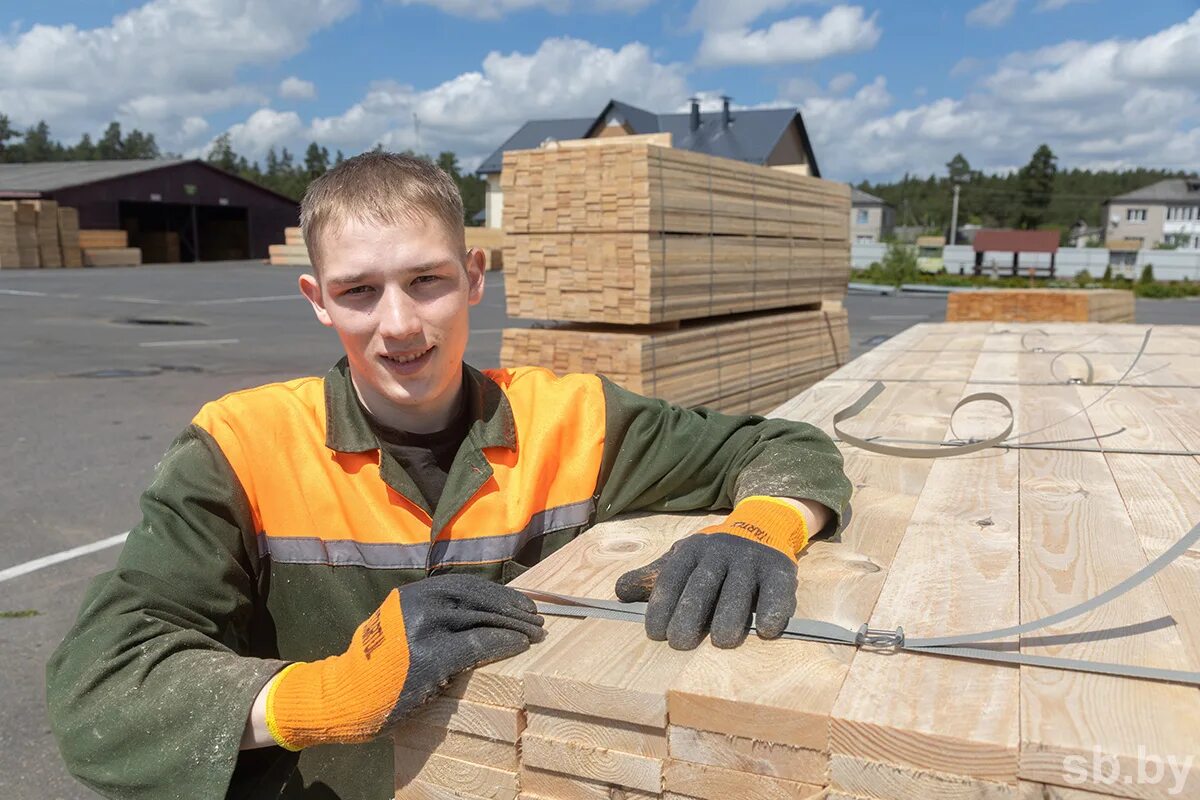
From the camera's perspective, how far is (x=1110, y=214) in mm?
104688

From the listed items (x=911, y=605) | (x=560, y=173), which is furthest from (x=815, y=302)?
(x=911, y=605)

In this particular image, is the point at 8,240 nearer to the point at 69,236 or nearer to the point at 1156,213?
the point at 69,236

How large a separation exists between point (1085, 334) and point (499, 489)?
530 centimetres

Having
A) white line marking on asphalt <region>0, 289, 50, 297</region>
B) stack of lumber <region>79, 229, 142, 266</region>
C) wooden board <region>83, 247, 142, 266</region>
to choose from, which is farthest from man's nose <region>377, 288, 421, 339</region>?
wooden board <region>83, 247, 142, 266</region>

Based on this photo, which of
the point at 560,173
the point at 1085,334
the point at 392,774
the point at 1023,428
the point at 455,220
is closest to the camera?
the point at 392,774

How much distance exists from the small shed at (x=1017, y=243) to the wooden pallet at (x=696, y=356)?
126ft

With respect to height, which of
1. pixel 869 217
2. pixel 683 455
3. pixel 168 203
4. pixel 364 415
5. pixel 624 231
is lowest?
pixel 683 455

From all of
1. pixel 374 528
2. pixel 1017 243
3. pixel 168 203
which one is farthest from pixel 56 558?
pixel 1017 243

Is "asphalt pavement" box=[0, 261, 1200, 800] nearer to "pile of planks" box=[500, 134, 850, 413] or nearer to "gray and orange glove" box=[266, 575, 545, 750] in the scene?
"gray and orange glove" box=[266, 575, 545, 750]

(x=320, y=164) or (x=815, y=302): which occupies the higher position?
(x=320, y=164)

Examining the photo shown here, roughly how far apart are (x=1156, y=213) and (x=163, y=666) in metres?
120

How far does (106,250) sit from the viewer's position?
31984 millimetres

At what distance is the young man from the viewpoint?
59.7 inches

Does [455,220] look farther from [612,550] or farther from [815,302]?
[815,302]
